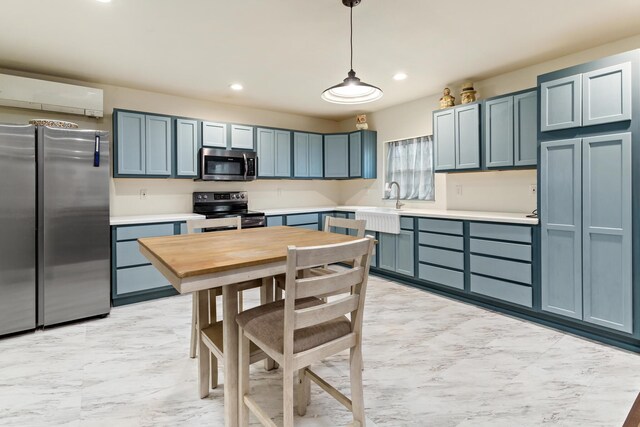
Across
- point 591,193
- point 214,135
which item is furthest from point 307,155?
point 591,193

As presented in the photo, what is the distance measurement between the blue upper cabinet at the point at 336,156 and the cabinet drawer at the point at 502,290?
258 centimetres

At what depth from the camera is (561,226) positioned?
2.72 m

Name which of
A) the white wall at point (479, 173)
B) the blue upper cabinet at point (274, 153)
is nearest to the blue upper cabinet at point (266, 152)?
the blue upper cabinet at point (274, 153)

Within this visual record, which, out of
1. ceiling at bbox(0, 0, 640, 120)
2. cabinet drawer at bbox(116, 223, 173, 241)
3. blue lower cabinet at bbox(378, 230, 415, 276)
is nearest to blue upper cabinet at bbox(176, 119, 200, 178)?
ceiling at bbox(0, 0, 640, 120)

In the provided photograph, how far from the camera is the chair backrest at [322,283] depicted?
1.21 metres

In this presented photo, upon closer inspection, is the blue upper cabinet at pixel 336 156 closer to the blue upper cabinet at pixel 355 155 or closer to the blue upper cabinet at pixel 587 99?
the blue upper cabinet at pixel 355 155

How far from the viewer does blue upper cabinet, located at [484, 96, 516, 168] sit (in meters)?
3.26

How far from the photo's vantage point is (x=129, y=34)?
2.66m

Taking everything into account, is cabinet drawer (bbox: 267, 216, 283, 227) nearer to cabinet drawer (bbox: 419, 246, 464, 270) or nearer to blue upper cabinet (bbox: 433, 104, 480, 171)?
cabinet drawer (bbox: 419, 246, 464, 270)

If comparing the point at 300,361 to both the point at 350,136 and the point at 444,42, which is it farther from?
the point at 350,136

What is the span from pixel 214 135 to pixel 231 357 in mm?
3331

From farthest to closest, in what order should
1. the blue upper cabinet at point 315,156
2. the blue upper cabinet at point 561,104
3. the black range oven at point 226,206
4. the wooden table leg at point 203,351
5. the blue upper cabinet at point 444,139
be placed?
the blue upper cabinet at point 315,156
the black range oven at point 226,206
the blue upper cabinet at point 444,139
the blue upper cabinet at point 561,104
the wooden table leg at point 203,351

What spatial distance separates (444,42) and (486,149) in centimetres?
121

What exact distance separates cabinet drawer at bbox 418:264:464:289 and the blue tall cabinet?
0.80m
